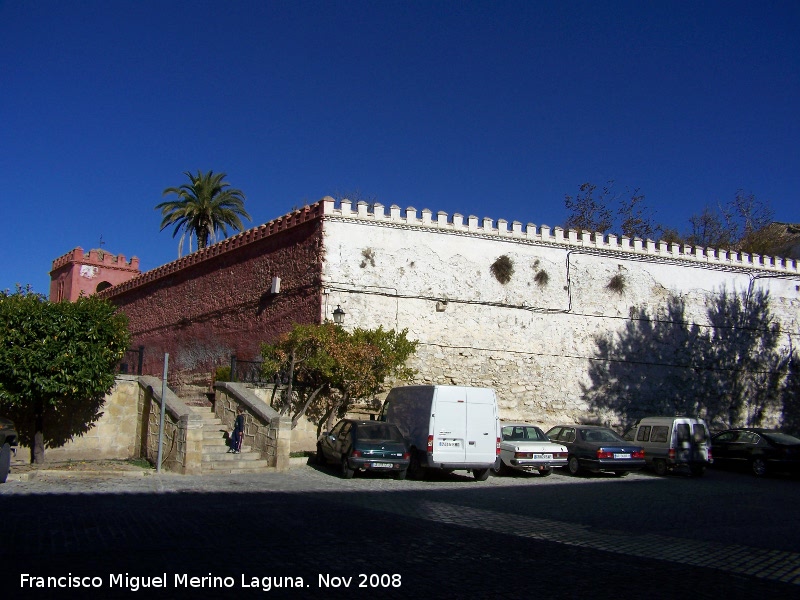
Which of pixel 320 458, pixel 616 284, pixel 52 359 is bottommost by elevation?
pixel 320 458

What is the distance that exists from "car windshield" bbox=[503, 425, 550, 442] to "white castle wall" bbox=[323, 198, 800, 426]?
4.68m

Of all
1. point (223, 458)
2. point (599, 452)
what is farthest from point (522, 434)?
point (223, 458)

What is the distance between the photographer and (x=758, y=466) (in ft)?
64.5

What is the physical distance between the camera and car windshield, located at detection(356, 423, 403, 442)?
15.6m

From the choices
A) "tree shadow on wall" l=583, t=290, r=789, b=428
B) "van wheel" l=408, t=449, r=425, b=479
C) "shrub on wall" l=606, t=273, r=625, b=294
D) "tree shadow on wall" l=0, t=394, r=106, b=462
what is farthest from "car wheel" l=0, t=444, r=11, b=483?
"shrub on wall" l=606, t=273, r=625, b=294

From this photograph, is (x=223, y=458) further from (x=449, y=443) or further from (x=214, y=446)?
(x=449, y=443)

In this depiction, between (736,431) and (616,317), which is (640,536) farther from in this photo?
(616,317)

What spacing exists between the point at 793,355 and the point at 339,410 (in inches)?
780

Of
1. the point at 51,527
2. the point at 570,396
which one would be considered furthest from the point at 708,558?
the point at 570,396

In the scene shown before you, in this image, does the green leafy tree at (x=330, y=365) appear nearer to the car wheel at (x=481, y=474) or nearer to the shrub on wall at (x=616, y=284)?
the car wheel at (x=481, y=474)

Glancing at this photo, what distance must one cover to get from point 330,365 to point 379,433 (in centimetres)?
326

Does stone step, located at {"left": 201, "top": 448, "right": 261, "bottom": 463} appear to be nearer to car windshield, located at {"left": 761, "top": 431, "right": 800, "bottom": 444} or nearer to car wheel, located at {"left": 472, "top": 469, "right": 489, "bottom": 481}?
car wheel, located at {"left": 472, "top": 469, "right": 489, "bottom": 481}

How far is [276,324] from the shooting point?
75.4 ft

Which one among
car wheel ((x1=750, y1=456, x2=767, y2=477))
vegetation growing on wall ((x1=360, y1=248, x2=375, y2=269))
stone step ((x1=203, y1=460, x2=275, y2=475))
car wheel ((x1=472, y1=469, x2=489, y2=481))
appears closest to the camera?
stone step ((x1=203, y1=460, x2=275, y2=475))
